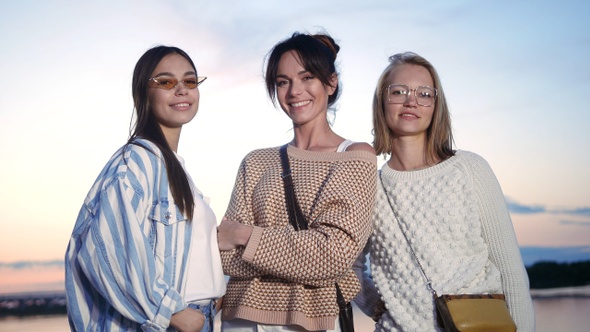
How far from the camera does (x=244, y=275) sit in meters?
3.43

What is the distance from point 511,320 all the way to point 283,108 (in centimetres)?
146

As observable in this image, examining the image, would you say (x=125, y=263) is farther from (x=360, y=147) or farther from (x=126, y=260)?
(x=360, y=147)

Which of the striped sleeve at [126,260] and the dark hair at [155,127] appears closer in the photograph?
the striped sleeve at [126,260]

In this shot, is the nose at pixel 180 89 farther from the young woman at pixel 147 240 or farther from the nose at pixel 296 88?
the nose at pixel 296 88

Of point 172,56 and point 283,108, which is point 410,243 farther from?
point 172,56

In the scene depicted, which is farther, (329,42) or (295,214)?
(329,42)

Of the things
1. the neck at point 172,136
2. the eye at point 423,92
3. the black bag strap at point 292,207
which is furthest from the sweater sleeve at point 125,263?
the eye at point 423,92

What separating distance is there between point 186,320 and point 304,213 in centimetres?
82

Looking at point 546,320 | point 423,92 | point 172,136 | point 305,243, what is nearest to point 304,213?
point 305,243

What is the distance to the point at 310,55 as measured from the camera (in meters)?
3.61

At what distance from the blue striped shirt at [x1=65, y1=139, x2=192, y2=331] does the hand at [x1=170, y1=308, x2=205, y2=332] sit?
29mm

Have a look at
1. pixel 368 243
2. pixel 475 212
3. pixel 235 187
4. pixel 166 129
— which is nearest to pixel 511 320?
pixel 475 212

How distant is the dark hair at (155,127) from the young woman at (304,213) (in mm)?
456

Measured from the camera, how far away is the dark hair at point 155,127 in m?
2.99
